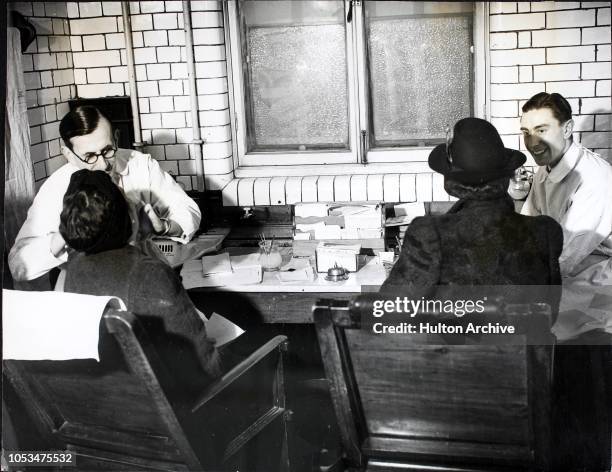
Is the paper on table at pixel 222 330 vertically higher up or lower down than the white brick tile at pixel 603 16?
lower down

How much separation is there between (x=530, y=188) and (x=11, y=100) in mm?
2208

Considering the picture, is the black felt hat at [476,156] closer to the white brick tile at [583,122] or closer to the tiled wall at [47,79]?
the white brick tile at [583,122]

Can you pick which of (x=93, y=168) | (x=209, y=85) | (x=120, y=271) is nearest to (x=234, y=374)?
(x=120, y=271)

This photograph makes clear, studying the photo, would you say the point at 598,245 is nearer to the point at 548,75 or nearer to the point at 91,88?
the point at 548,75

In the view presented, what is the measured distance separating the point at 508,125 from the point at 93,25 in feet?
6.81

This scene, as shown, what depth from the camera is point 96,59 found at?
11.0ft

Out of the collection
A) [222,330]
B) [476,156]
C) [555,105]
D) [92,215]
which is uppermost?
[555,105]

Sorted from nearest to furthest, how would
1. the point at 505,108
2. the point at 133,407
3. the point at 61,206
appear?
the point at 133,407, the point at 61,206, the point at 505,108

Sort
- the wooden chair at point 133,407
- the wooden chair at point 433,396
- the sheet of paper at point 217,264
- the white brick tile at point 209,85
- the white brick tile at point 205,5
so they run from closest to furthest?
1. the wooden chair at point 433,396
2. the wooden chair at point 133,407
3. the sheet of paper at point 217,264
4. the white brick tile at point 205,5
5. the white brick tile at point 209,85

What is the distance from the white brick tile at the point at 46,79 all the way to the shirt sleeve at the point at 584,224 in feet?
7.48

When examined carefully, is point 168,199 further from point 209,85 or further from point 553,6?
point 553,6

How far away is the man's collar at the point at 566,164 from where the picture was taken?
8.97 feet

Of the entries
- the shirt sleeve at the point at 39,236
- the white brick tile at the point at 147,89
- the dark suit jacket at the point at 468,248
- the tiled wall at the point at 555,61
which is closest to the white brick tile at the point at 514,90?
the tiled wall at the point at 555,61

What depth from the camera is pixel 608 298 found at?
2.74m
